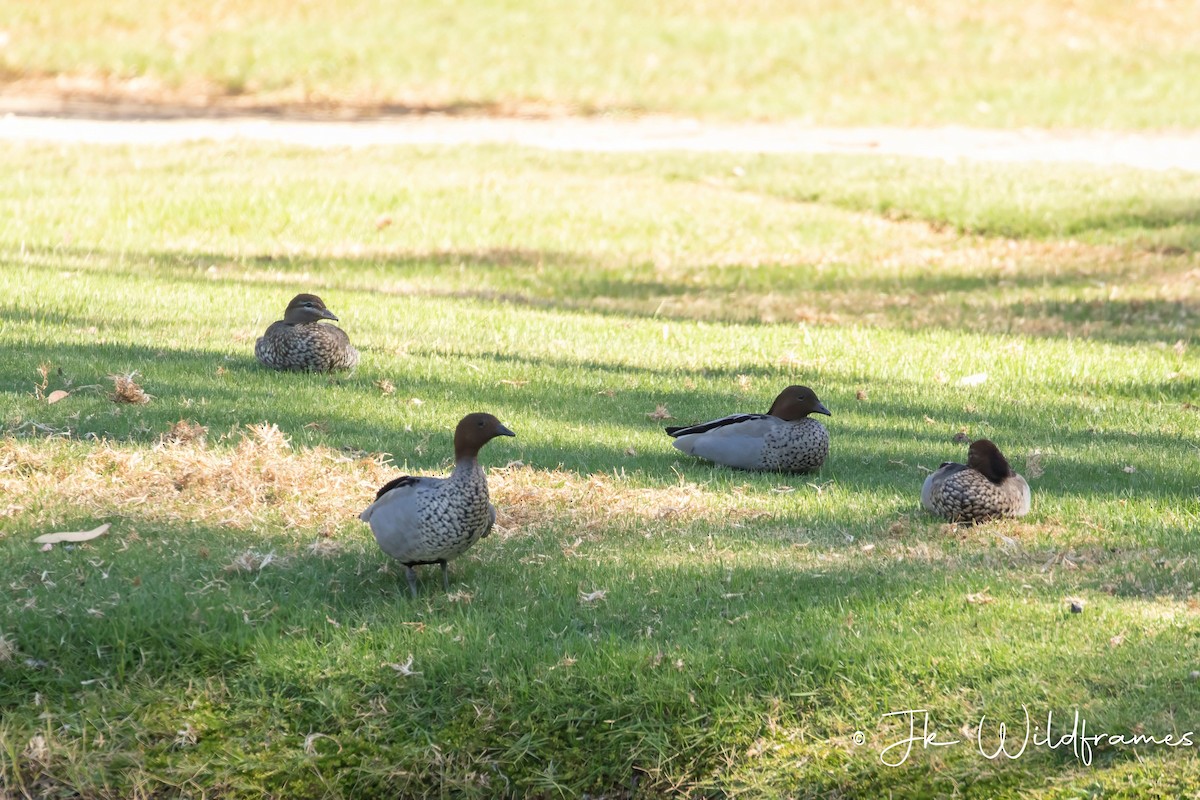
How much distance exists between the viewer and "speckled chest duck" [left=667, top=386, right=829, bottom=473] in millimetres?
9000

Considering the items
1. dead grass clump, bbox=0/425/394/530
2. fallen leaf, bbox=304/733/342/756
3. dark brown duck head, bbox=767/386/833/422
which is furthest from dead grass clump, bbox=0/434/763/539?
fallen leaf, bbox=304/733/342/756

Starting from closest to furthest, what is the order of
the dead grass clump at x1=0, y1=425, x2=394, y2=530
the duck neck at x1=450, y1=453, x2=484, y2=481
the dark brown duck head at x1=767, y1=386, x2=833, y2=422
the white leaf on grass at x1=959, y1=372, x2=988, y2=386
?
1. the duck neck at x1=450, y1=453, x2=484, y2=481
2. the dead grass clump at x1=0, y1=425, x2=394, y2=530
3. the dark brown duck head at x1=767, y1=386, x2=833, y2=422
4. the white leaf on grass at x1=959, y1=372, x2=988, y2=386

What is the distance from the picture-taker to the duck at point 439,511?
658 centimetres

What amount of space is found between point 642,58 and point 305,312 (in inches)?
959

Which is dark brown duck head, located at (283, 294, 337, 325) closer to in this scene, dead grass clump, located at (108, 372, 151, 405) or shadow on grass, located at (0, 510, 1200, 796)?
dead grass clump, located at (108, 372, 151, 405)

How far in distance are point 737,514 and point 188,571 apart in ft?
9.90

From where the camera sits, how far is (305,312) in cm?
1084

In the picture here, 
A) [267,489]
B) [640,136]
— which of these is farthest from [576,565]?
[640,136]

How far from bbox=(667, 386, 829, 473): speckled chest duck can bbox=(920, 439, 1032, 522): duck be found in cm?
115

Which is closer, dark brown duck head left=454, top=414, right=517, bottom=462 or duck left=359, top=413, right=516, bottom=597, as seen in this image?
duck left=359, top=413, right=516, bottom=597

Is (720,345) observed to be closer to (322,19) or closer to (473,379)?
(473,379)

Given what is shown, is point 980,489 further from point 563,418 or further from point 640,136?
point 640,136

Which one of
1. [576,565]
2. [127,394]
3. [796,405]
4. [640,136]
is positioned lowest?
[576,565]

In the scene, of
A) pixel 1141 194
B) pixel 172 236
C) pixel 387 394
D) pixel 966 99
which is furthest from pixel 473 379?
pixel 966 99
